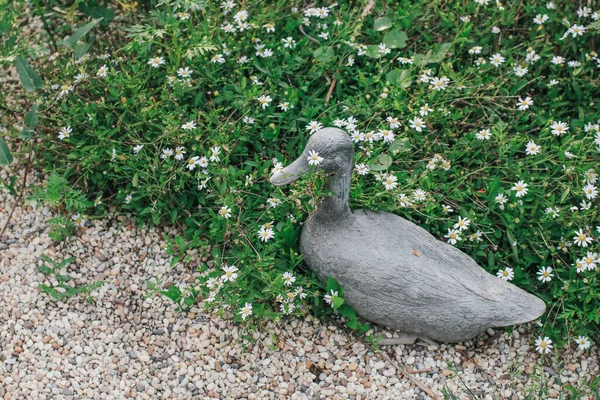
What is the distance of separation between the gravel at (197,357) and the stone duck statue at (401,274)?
197 millimetres

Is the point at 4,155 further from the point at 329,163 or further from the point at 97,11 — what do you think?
the point at 329,163

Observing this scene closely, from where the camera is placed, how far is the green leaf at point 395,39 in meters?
3.95

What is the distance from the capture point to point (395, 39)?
3969mm

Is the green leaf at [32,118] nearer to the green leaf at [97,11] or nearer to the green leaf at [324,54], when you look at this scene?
the green leaf at [97,11]

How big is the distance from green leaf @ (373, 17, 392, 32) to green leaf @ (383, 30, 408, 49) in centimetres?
6

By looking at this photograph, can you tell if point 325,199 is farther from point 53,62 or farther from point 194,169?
point 53,62

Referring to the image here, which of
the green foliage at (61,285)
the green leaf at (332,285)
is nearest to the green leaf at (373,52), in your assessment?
the green leaf at (332,285)

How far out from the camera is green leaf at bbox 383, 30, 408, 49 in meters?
3.95

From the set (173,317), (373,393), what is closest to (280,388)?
(373,393)

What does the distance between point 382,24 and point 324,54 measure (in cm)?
43

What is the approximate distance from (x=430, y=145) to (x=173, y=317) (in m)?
1.55

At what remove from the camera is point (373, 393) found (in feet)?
10.3

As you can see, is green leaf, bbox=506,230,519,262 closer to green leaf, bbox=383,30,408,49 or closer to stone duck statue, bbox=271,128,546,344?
stone duck statue, bbox=271,128,546,344

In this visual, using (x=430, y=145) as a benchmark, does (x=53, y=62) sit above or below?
above
